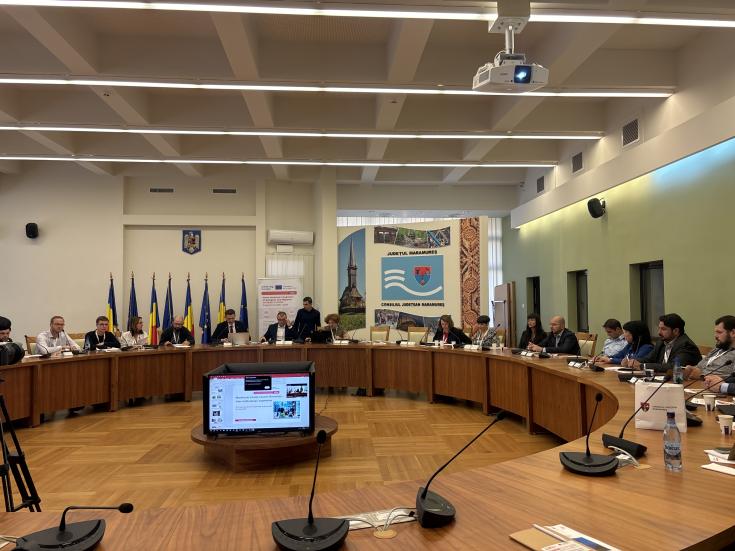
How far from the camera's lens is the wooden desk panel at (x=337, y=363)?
24.0ft

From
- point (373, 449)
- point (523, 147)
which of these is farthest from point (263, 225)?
point (373, 449)

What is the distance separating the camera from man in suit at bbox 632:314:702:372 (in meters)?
4.50

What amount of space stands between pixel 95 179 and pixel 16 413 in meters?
5.98

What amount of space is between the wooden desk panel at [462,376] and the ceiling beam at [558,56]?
9.62ft

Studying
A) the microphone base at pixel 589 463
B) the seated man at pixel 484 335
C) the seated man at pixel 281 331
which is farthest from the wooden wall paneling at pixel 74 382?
the microphone base at pixel 589 463

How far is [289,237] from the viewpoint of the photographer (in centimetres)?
1054

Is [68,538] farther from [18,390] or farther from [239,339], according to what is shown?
[239,339]

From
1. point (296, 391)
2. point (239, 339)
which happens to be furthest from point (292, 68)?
point (239, 339)

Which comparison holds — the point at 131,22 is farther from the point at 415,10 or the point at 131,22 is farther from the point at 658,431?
the point at 658,431

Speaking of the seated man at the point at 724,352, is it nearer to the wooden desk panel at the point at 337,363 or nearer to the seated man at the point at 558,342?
the seated man at the point at 558,342

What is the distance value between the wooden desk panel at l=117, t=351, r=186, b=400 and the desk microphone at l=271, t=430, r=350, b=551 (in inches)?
227

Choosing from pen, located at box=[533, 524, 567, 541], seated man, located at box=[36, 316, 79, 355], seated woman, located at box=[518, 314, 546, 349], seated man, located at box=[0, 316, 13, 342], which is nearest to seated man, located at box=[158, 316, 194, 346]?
seated man, located at box=[36, 316, 79, 355]

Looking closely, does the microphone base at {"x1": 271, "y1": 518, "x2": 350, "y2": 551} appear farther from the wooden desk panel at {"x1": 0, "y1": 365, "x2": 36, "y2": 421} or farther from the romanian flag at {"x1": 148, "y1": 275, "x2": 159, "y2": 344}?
the romanian flag at {"x1": 148, "y1": 275, "x2": 159, "y2": 344}

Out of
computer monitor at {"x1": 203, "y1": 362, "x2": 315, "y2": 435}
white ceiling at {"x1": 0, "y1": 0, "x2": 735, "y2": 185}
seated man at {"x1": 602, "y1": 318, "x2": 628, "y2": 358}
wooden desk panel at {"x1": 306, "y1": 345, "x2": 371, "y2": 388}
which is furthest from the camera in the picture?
wooden desk panel at {"x1": 306, "y1": 345, "x2": 371, "y2": 388}
